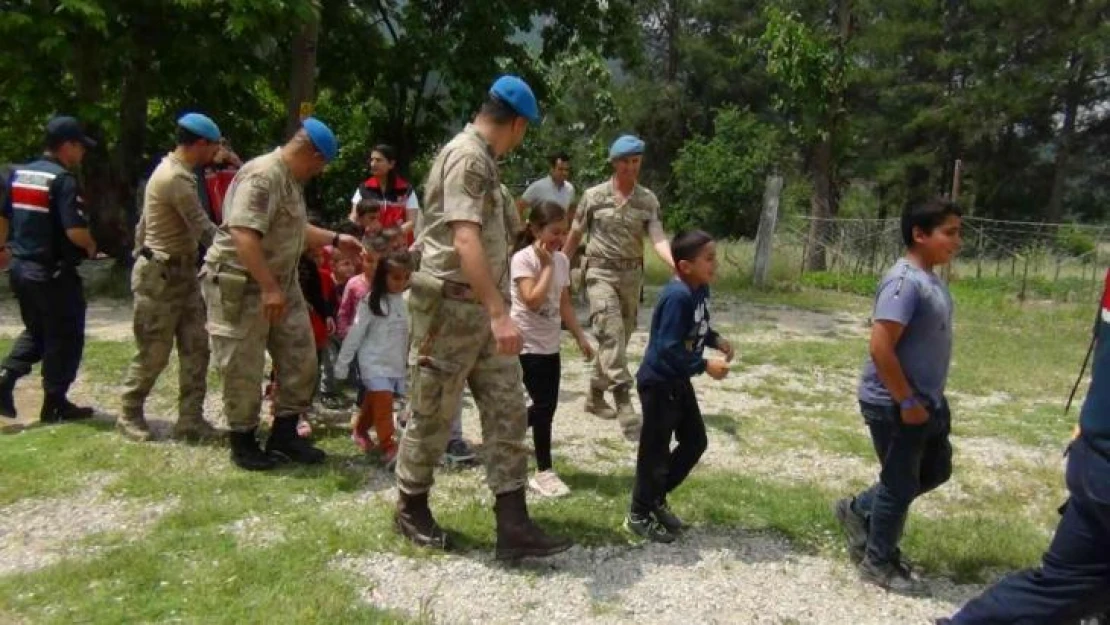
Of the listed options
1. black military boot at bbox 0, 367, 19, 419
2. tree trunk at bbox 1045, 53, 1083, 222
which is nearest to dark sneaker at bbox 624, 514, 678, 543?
black military boot at bbox 0, 367, 19, 419

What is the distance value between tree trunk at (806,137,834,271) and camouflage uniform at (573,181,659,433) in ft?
35.3

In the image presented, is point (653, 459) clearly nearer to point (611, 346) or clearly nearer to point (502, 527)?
point (502, 527)

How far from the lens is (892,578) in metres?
3.97

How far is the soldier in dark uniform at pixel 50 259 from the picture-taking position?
5.66 m

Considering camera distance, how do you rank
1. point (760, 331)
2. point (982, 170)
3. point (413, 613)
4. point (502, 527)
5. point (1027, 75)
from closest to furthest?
point (413, 613) → point (502, 527) → point (760, 331) → point (1027, 75) → point (982, 170)

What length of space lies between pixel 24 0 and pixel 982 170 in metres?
29.4

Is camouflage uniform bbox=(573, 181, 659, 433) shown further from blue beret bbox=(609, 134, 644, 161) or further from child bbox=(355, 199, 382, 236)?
child bbox=(355, 199, 382, 236)

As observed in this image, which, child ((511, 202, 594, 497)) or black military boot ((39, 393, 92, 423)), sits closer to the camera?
child ((511, 202, 594, 497))

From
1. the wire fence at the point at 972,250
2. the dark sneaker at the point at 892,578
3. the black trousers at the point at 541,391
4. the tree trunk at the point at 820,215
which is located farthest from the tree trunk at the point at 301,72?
the tree trunk at the point at 820,215

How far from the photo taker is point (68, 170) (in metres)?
5.80

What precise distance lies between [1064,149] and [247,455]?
31.6 metres

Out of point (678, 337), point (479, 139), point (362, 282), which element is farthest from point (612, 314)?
point (479, 139)

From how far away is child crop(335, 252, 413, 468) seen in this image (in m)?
5.30

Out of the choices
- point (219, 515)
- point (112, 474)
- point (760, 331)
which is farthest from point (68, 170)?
point (760, 331)
